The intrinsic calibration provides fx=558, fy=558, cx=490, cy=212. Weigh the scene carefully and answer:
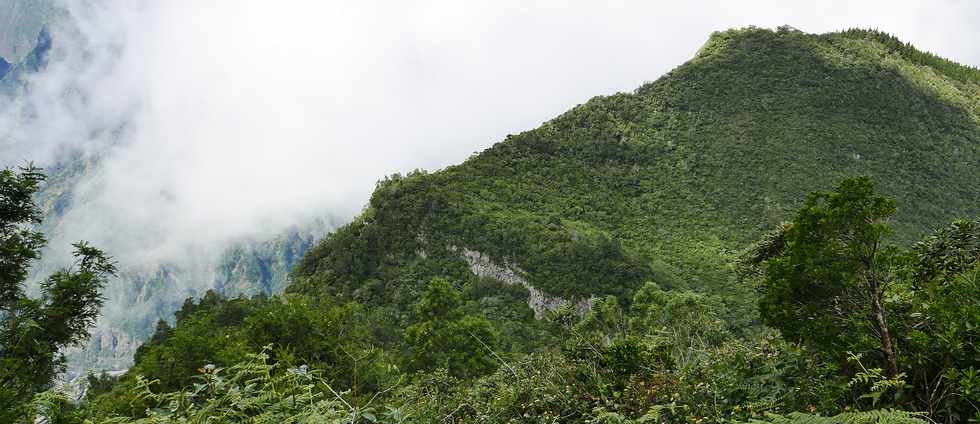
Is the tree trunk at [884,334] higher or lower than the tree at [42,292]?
lower

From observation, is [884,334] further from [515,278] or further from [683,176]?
[683,176]

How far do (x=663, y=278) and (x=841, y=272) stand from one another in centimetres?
3614

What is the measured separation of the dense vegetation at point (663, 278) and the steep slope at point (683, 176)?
266mm

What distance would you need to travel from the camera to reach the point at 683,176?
5956cm

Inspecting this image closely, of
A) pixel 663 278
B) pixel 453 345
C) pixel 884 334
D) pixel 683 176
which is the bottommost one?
pixel 663 278

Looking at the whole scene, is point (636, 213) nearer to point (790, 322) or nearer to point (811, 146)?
point (811, 146)

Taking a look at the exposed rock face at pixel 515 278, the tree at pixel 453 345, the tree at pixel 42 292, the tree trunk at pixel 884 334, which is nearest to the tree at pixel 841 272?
the tree trunk at pixel 884 334

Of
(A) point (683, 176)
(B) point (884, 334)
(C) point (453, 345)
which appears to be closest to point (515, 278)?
(C) point (453, 345)

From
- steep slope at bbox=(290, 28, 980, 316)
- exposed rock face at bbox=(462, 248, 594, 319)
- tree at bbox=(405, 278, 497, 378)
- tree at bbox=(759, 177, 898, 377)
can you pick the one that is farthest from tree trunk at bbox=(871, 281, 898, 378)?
steep slope at bbox=(290, 28, 980, 316)

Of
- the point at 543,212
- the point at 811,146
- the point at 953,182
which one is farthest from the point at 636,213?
the point at 953,182

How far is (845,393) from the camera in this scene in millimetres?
3512

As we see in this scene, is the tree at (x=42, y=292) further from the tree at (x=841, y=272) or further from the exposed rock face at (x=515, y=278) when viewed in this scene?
the exposed rock face at (x=515, y=278)

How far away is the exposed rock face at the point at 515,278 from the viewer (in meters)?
36.5

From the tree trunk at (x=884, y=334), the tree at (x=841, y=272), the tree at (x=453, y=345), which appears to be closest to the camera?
the tree trunk at (x=884, y=334)
